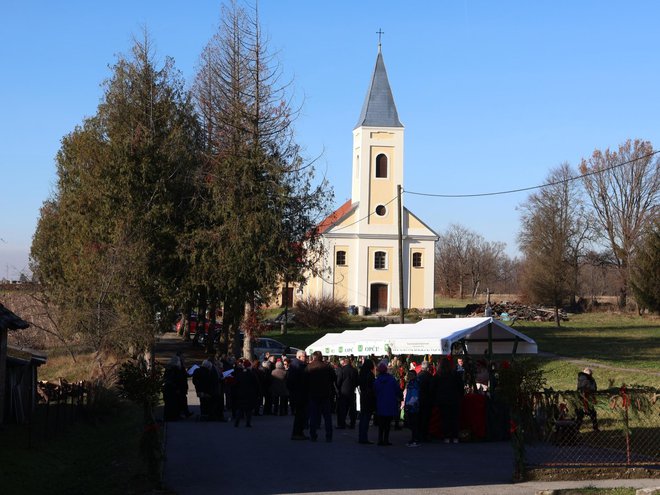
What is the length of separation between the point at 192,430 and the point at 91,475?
579 centimetres

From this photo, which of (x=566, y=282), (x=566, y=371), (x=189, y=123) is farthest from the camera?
(x=566, y=282)

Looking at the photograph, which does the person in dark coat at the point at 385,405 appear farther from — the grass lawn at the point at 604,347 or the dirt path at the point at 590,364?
the dirt path at the point at 590,364

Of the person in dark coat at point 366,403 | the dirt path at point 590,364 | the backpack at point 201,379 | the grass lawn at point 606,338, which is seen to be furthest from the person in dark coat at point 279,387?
the grass lawn at point 606,338

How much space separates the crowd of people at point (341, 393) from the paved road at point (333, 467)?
0.47 metres

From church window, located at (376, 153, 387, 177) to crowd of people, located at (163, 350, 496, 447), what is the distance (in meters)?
52.0

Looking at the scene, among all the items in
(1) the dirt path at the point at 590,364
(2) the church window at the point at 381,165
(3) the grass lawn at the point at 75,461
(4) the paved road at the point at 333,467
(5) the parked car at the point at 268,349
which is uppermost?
(2) the church window at the point at 381,165

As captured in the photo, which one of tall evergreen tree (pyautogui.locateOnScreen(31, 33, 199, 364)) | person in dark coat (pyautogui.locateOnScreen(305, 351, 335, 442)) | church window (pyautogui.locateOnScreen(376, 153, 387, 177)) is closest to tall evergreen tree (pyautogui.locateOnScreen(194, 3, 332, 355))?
tall evergreen tree (pyautogui.locateOnScreen(31, 33, 199, 364))

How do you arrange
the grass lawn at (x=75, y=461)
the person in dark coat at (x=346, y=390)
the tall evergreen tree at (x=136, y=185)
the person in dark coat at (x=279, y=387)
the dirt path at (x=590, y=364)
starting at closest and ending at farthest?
the grass lawn at (x=75, y=461) < the person in dark coat at (x=346, y=390) < the person in dark coat at (x=279, y=387) < the dirt path at (x=590, y=364) < the tall evergreen tree at (x=136, y=185)

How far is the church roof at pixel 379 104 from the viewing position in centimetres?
7675

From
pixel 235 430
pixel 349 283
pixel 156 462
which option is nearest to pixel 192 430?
pixel 235 430

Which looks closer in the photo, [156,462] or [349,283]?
[156,462]

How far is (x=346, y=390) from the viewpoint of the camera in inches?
816

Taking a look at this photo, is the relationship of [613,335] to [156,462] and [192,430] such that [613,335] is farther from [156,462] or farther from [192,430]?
[156,462]

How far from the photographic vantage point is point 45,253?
174 ft
